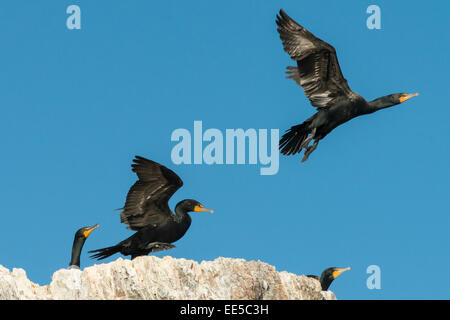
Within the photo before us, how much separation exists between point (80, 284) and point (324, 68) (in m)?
7.38

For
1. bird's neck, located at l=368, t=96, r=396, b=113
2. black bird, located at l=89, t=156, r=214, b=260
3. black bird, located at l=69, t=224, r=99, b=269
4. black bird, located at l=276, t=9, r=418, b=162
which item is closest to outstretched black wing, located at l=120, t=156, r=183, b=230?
black bird, located at l=89, t=156, r=214, b=260

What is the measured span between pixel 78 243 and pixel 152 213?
171cm

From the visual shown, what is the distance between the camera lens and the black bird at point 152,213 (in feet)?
76.0

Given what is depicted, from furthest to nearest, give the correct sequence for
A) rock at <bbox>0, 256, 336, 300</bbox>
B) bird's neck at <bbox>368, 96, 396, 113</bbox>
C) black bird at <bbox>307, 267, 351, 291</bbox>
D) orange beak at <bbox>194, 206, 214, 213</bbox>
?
black bird at <bbox>307, 267, 351, 291</bbox>
bird's neck at <bbox>368, 96, 396, 113</bbox>
orange beak at <bbox>194, 206, 214, 213</bbox>
rock at <bbox>0, 256, 336, 300</bbox>

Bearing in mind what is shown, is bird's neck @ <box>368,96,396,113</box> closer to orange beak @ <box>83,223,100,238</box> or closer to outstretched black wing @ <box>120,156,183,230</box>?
outstretched black wing @ <box>120,156,183,230</box>

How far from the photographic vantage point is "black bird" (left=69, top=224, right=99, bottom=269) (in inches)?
930

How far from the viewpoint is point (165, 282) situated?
2028cm

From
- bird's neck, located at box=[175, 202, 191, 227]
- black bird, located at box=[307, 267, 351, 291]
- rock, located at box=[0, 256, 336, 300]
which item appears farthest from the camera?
black bird, located at box=[307, 267, 351, 291]

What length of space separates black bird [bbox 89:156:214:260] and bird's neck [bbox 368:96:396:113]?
14.4 feet

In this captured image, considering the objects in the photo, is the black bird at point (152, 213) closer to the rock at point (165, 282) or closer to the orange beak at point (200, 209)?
the orange beak at point (200, 209)

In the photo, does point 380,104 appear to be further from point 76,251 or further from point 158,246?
point 76,251

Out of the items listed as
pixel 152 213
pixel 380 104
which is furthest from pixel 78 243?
pixel 380 104
